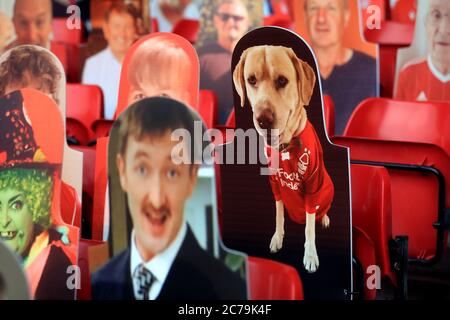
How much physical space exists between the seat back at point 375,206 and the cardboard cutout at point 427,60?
2221 mm

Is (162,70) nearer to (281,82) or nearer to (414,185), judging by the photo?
(281,82)

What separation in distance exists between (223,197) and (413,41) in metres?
3.32

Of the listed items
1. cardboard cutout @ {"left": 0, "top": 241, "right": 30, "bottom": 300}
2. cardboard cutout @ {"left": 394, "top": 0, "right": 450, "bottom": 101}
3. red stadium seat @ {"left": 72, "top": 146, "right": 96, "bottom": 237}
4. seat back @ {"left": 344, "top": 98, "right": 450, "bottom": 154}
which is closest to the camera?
cardboard cutout @ {"left": 0, "top": 241, "right": 30, "bottom": 300}

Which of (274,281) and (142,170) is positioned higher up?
(142,170)

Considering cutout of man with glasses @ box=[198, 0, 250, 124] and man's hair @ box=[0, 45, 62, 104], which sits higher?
cutout of man with glasses @ box=[198, 0, 250, 124]

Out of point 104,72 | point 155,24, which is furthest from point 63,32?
point 155,24

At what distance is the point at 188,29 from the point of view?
283 inches

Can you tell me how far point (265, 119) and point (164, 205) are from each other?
0.63 m

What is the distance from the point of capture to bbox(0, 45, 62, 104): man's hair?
3379mm

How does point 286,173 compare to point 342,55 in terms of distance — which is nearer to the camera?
point 286,173

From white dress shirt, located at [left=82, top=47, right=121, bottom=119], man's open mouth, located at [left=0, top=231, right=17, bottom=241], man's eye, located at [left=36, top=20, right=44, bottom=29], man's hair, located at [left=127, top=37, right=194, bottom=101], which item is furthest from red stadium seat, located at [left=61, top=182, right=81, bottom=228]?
man's eye, located at [left=36, top=20, right=44, bottom=29]

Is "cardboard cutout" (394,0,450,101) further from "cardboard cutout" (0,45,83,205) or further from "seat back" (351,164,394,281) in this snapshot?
"cardboard cutout" (0,45,83,205)

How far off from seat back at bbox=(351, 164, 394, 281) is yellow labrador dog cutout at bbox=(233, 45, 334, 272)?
19.7 inches
